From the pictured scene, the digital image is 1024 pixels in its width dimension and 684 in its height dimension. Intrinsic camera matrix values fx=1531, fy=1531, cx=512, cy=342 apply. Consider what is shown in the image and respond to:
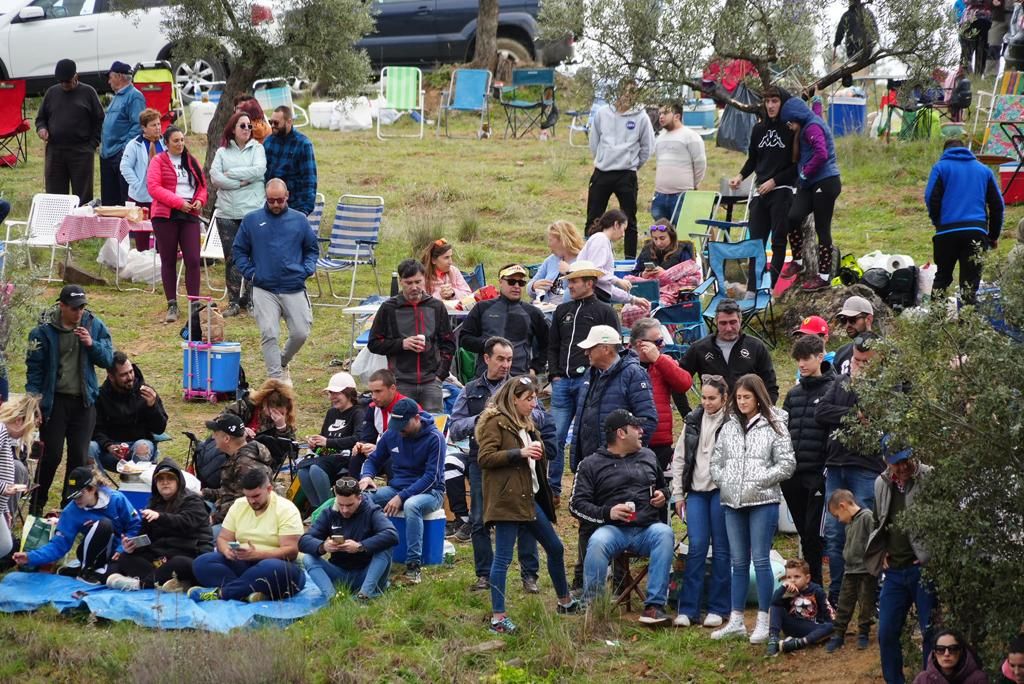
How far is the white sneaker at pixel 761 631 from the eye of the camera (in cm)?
849

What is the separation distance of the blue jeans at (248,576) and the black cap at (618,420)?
208cm

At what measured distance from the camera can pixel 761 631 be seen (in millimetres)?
8508

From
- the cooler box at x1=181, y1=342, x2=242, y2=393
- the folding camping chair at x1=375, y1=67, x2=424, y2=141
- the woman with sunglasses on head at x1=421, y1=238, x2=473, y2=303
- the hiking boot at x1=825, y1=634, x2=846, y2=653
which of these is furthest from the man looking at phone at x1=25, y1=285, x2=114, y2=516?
the folding camping chair at x1=375, y1=67, x2=424, y2=141

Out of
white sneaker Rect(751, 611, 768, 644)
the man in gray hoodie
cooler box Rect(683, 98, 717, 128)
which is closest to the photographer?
white sneaker Rect(751, 611, 768, 644)

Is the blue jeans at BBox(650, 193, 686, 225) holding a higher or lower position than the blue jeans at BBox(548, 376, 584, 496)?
higher

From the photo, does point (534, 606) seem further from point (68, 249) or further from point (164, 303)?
point (68, 249)

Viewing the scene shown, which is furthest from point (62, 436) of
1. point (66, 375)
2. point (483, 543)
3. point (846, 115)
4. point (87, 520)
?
point (846, 115)

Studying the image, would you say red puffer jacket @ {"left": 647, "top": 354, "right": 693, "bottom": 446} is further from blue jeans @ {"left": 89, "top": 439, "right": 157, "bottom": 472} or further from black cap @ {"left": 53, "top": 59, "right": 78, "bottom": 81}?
black cap @ {"left": 53, "top": 59, "right": 78, "bottom": 81}

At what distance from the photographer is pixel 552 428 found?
9.31 metres

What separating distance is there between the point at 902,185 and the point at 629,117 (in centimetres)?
539

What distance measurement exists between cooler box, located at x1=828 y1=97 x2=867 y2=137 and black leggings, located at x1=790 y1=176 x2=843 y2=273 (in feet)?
26.2

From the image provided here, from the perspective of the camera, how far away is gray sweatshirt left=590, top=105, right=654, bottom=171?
1492 cm

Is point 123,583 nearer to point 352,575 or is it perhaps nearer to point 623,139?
point 352,575

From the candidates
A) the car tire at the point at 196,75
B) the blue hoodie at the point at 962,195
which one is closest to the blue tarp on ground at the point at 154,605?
the blue hoodie at the point at 962,195
